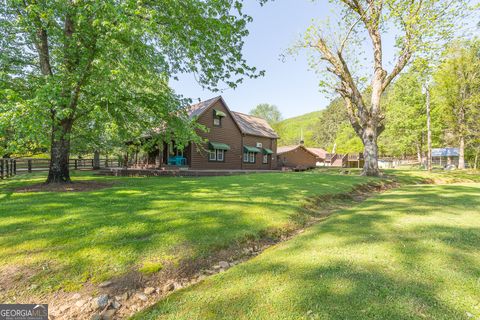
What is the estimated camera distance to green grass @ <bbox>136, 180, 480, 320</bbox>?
2.18 meters

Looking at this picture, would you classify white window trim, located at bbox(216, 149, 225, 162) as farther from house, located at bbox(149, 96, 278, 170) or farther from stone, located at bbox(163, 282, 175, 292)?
stone, located at bbox(163, 282, 175, 292)

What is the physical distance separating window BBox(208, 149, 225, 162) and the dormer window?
240cm

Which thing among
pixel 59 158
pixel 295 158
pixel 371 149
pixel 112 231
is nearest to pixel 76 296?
pixel 112 231

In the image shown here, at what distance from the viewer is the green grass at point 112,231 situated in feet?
10.3

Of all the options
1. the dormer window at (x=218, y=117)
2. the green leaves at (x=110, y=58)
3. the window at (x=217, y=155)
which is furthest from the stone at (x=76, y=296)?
the dormer window at (x=218, y=117)

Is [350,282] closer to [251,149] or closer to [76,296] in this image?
[76,296]

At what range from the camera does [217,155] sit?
21.4 meters

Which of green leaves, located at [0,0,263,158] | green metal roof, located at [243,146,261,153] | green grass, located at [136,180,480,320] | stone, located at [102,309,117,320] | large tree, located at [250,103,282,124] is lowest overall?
stone, located at [102,309,117,320]

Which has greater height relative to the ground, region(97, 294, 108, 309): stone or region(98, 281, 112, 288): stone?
region(98, 281, 112, 288): stone

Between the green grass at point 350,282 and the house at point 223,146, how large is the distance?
1415 cm

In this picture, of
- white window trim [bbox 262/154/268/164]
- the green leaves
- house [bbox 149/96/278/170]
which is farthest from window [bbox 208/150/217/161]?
the green leaves

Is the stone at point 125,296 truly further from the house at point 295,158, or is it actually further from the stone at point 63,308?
the house at point 295,158

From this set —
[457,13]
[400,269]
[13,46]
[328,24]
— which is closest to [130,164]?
[13,46]

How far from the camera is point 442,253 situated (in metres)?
3.36
